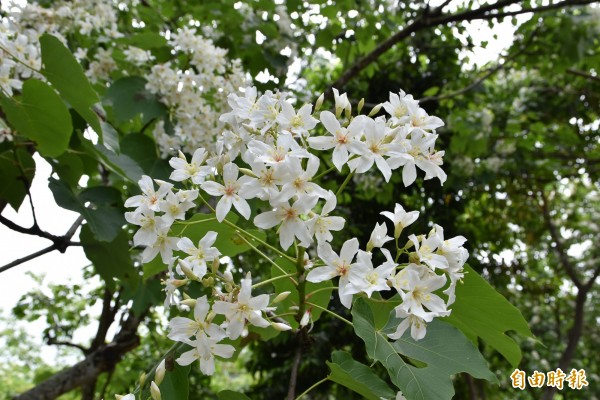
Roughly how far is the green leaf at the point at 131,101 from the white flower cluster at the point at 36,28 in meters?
0.30

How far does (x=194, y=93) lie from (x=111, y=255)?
688mm

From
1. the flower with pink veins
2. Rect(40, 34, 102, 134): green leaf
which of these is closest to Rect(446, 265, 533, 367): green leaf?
the flower with pink veins

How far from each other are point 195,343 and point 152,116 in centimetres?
153

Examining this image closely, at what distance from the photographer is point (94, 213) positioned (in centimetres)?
186

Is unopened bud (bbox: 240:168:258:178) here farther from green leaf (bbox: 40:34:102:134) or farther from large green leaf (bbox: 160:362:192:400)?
green leaf (bbox: 40:34:102:134)

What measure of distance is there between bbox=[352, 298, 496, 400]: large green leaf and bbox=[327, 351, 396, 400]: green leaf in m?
0.06

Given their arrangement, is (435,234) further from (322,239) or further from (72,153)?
(72,153)

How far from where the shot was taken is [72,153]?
75.3 inches

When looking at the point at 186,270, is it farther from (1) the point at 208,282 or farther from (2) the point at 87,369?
(2) the point at 87,369

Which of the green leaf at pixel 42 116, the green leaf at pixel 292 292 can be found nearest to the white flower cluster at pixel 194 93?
the green leaf at pixel 42 116

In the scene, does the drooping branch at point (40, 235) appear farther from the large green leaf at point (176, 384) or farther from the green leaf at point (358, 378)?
the green leaf at point (358, 378)

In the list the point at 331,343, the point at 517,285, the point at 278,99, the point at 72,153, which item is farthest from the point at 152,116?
the point at 517,285

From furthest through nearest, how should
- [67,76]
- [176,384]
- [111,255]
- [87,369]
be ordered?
1. [87,369]
2. [111,255]
3. [67,76]
4. [176,384]

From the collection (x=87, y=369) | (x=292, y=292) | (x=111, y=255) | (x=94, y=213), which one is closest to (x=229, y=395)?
(x=292, y=292)
